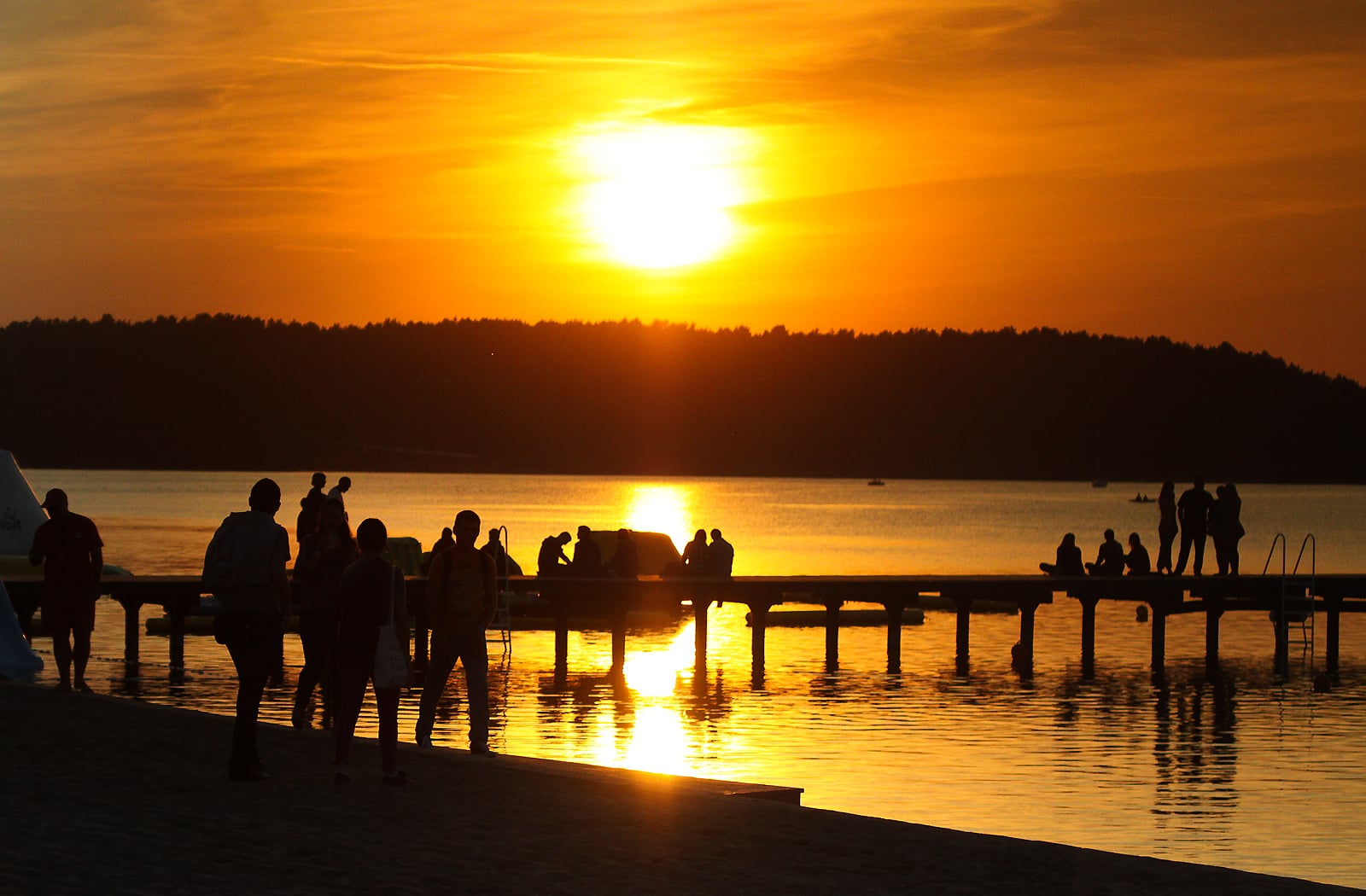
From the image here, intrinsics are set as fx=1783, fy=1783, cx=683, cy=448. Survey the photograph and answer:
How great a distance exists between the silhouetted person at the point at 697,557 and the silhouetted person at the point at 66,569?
16017mm

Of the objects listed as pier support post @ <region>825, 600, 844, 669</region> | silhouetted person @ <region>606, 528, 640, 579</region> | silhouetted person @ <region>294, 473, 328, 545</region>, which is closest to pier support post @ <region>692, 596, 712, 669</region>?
silhouetted person @ <region>606, 528, 640, 579</region>

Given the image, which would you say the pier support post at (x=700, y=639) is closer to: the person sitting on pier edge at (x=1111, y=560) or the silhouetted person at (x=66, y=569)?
the person sitting on pier edge at (x=1111, y=560)

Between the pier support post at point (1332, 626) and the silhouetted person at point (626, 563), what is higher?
the silhouetted person at point (626, 563)

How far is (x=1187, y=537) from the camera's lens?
103ft

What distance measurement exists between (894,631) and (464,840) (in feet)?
77.7

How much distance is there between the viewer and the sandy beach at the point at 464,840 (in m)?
9.44

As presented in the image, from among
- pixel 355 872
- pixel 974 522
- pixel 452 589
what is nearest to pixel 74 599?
pixel 452 589

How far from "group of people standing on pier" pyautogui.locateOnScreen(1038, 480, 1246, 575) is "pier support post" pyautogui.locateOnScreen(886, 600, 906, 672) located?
9.13ft

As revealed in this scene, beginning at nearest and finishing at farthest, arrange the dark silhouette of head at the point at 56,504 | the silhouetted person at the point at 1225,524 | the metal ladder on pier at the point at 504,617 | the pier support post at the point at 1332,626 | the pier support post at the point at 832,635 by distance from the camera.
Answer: the dark silhouette of head at the point at 56,504 < the metal ladder on pier at the point at 504,617 < the silhouetted person at the point at 1225,524 < the pier support post at the point at 832,635 < the pier support post at the point at 1332,626

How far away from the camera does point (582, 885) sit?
944 centimetres

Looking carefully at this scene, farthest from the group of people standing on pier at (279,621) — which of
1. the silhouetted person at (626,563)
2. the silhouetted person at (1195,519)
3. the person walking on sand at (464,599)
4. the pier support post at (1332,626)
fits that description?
the pier support post at (1332,626)

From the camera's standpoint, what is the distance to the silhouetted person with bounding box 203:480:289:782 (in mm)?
12234

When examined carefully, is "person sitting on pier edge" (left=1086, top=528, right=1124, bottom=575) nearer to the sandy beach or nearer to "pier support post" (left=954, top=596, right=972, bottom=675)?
"pier support post" (left=954, top=596, right=972, bottom=675)

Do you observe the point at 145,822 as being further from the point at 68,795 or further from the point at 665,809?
the point at 665,809
